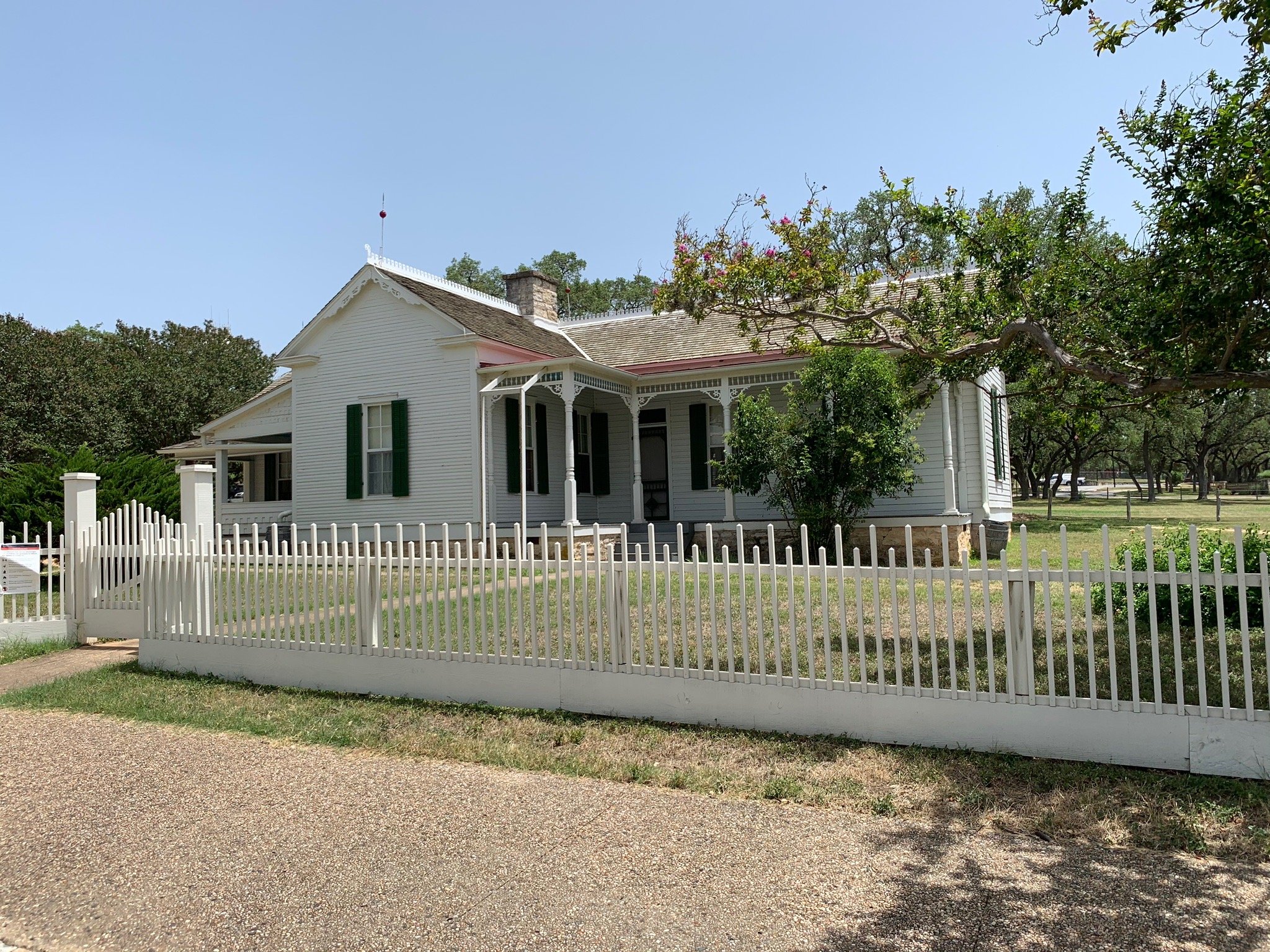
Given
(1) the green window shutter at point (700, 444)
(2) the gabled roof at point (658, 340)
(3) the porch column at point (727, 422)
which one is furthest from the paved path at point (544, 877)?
(1) the green window shutter at point (700, 444)

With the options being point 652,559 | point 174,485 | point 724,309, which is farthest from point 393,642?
point 174,485

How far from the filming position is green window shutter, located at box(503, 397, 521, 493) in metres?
17.7

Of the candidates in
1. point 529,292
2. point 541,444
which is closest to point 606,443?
point 541,444

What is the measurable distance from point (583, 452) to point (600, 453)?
39cm

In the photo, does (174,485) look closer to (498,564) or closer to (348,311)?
(348,311)

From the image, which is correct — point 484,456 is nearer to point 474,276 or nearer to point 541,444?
point 541,444

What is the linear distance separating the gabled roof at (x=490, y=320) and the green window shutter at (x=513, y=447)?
1.27 meters

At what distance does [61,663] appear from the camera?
9.35 m

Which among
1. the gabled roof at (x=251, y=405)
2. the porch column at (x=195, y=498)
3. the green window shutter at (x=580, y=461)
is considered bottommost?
the porch column at (x=195, y=498)

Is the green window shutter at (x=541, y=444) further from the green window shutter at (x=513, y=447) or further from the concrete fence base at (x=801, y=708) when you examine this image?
the concrete fence base at (x=801, y=708)

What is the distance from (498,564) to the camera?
7.21 m

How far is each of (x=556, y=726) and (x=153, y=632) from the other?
16.1 feet

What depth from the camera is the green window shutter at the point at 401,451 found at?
58.6 ft

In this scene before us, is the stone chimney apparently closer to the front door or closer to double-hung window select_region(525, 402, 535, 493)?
the front door
